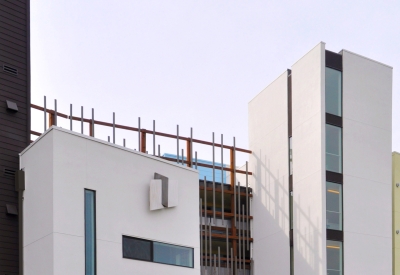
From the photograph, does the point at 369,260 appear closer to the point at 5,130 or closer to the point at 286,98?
the point at 286,98

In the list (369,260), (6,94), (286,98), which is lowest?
(369,260)

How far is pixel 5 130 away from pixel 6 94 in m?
1.14

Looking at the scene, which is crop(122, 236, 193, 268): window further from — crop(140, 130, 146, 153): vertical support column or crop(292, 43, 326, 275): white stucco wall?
crop(140, 130, 146, 153): vertical support column

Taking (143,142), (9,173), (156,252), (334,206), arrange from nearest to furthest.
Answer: (9,173)
(156,252)
(334,206)
(143,142)

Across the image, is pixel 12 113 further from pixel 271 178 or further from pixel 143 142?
pixel 271 178

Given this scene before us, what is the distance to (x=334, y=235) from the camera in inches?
1093

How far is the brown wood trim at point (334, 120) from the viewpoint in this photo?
1127 inches

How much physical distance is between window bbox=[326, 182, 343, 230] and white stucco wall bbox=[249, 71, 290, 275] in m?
2.50

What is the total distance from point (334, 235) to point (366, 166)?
3577mm

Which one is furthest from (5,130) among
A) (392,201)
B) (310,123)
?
(392,201)

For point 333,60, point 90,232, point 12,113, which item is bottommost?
point 90,232

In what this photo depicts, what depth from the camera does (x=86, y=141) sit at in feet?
61.0

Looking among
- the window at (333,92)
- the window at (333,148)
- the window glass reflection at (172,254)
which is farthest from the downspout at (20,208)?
the window at (333,92)

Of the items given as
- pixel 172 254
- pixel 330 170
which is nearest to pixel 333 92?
pixel 330 170
